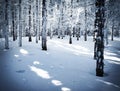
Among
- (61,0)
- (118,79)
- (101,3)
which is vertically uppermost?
(61,0)

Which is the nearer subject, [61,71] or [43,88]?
[43,88]

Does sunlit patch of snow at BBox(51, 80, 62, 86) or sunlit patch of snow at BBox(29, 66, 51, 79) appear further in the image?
sunlit patch of snow at BBox(29, 66, 51, 79)

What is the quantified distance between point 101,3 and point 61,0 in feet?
101

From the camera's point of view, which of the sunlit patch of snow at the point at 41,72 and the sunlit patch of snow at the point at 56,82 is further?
the sunlit patch of snow at the point at 41,72

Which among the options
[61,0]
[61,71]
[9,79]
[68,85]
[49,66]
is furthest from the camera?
[61,0]

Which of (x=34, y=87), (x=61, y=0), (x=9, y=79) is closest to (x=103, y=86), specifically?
(x=34, y=87)

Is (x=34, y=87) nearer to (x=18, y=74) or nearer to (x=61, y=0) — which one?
(x=18, y=74)

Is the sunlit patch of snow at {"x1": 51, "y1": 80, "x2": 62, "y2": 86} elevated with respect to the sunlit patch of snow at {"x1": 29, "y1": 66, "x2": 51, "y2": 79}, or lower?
lower

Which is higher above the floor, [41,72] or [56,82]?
[41,72]

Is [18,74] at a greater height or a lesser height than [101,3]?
lesser

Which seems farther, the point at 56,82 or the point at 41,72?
the point at 41,72

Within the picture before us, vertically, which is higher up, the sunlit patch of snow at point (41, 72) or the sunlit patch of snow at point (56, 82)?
the sunlit patch of snow at point (41, 72)

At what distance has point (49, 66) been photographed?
10883 millimetres

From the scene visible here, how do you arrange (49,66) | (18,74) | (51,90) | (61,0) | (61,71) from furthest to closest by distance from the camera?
(61,0) < (49,66) < (61,71) < (18,74) < (51,90)
